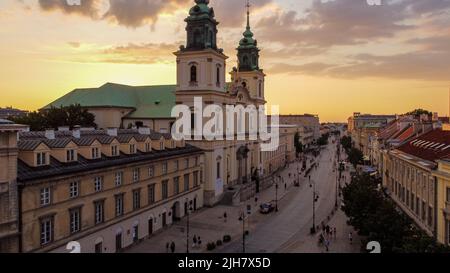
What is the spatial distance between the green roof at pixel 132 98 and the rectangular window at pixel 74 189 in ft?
132

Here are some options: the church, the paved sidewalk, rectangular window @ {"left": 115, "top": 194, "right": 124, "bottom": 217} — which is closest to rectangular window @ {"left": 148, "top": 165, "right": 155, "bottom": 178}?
rectangular window @ {"left": 115, "top": 194, "right": 124, "bottom": 217}

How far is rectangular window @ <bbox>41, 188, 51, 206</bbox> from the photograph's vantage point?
90.7 ft

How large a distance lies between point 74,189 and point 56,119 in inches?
1464

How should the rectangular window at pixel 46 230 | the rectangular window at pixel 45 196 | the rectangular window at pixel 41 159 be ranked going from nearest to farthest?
the rectangular window at pixel 46 230 < the rectangular window at pixel 45 196 < the rectangular window at pixel 41 159

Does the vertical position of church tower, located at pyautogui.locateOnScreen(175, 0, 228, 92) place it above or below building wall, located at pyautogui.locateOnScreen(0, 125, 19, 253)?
above

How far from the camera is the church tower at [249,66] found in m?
81.1

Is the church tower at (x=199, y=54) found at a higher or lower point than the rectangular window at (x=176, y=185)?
higher

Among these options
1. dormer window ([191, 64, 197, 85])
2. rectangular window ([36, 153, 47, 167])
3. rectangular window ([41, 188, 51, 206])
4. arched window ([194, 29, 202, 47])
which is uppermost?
arched window ([194, 29, 202, 47])

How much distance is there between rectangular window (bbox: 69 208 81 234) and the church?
2540 cm

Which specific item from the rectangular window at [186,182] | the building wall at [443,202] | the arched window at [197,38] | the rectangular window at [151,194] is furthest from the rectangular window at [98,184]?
the arched window at [197,38]

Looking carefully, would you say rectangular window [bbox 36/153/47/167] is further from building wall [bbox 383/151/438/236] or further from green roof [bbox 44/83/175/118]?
green roof [bbox 44/83/175/118]

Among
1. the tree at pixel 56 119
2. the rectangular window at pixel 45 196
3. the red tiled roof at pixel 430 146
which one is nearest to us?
the rectangular window at pixel 45 196

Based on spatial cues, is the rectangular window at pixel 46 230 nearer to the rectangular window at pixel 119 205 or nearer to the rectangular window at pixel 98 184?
the rectangular window at pixel 98 184
